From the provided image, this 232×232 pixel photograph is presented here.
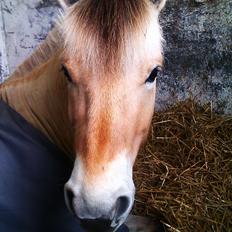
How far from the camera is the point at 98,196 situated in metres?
0.94

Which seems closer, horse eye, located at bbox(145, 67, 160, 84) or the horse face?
the horse face

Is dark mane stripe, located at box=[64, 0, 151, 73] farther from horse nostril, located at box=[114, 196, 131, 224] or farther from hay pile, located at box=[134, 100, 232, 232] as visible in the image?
hay pile, located at box=[134, 100, 232, 232]

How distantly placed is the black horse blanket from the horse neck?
116 mm

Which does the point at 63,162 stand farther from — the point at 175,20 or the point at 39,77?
the point at 175,20

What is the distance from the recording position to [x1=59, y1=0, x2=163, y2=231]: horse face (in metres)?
0.96

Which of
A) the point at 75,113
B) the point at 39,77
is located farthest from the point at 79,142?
the point at 39,77

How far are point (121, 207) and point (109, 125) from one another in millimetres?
252

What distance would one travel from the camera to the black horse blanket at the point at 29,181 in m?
1.11

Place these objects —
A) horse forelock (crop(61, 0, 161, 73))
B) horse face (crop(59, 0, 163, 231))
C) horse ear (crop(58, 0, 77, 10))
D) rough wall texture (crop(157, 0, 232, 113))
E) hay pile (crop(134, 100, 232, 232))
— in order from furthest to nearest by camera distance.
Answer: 1. rough wall texture (crop(157, 0, 232, 113))
2. hay pile (crop(134, 100, 232, 232))
3. horse ear (crop(58, 0, 77, 10))
4. horse forelock (crop(61, 0, 161, 73))
5. horse face (crop(59, 0, 163, 231))

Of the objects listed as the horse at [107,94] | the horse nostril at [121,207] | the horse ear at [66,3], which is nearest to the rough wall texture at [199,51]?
the horse at [107,94]

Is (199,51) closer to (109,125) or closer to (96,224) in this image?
(109,125)

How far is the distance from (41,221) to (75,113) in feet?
1.29

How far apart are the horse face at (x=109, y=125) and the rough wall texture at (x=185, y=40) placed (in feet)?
3.59

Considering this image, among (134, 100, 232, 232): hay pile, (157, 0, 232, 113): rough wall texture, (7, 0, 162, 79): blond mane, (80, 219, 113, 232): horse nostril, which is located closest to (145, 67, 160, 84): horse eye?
(7, 0, 162, 79): blond mane
